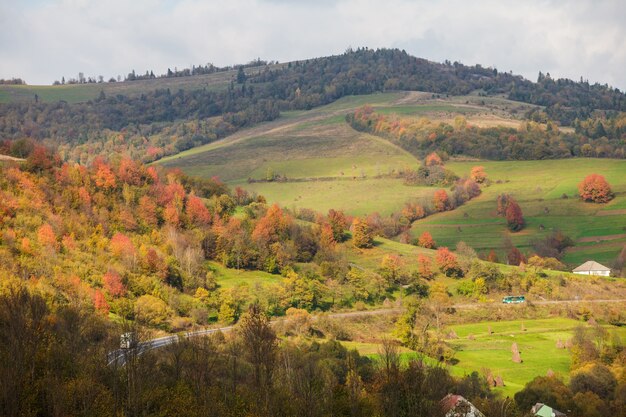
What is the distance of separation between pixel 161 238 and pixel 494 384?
5296 cm

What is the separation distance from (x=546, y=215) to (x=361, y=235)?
44923mm

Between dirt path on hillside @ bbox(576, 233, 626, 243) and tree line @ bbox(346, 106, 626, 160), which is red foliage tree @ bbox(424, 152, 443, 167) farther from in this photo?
dirt path on hillside @ bbox(576, 233, 626, 243)

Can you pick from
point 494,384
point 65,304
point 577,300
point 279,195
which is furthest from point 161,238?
point 279,195

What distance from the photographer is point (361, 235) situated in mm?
124250

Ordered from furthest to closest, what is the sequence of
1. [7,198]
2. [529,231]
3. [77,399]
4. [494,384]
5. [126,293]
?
[529,231], [7,198], [126,293], [494,384], [77,399]

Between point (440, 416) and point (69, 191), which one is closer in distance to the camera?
point (440, 416)

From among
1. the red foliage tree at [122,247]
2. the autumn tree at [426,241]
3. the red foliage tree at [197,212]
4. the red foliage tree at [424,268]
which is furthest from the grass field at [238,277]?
the autumn tree at [426,241]

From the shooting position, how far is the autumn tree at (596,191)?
488 feet

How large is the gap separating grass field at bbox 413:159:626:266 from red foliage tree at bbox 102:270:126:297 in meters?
71.2

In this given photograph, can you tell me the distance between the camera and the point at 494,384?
6912cm

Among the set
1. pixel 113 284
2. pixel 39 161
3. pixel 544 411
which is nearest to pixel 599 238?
pixel 544 411

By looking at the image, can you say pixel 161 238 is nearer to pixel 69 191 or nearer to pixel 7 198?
pixel 69 191

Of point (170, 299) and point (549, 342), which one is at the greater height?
point (170, 299)

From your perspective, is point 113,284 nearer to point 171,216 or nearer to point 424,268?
point 171,216
